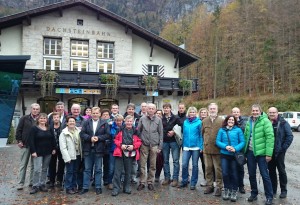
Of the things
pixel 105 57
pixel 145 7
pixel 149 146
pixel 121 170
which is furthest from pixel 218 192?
pixel 145 7

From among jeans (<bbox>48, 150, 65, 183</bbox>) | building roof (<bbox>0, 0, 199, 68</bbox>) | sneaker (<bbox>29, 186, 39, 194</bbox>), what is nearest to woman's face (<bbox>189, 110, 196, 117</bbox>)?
jeans (<bbox>48, 150, 65, 183</bbox>)

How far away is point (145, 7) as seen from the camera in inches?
4934

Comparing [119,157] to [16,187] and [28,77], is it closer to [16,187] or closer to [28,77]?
[16,187]

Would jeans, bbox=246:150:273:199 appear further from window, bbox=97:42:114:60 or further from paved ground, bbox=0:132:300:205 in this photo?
window, bbox=97:42:114:60

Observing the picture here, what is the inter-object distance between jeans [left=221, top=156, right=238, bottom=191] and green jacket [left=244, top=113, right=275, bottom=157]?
51 cm

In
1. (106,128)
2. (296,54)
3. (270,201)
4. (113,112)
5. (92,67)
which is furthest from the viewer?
(296,54)

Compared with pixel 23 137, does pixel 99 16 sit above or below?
above

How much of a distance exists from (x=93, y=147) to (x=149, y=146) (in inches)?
49.3

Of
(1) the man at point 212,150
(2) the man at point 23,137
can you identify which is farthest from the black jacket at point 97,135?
(1) the man at point 212,150

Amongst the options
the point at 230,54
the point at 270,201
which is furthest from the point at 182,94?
the point at 230,54

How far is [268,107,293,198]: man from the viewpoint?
609cm

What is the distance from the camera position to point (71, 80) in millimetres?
20031

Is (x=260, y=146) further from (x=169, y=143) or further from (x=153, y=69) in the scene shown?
(x=153, y=69)

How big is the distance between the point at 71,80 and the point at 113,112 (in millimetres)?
13190
